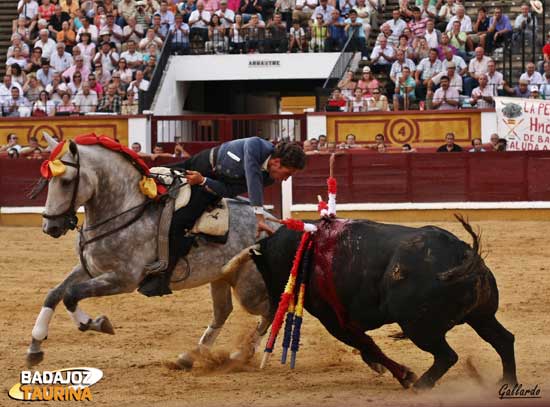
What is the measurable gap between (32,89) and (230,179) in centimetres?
1308

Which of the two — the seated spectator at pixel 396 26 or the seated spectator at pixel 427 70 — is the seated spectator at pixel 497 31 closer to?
the seated spectator at pixel 427 70

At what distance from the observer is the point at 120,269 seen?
678cm

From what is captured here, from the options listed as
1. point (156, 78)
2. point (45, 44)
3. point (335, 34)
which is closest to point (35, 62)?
point (45, 44)

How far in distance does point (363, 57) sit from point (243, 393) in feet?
46.1

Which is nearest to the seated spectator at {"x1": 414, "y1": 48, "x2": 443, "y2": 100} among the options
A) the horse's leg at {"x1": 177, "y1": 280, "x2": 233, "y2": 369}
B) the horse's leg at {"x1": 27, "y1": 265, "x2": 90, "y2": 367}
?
the horse's leg at {"x1": 177, "y1": 280, "x2": 233, "y2": 369}

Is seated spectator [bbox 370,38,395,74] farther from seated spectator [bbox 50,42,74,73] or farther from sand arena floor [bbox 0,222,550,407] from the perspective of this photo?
sand arena floor [bbox 0,222,550,407]

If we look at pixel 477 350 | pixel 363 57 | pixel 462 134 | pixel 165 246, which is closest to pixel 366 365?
pixel 477 350

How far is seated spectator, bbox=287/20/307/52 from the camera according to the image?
789 inches

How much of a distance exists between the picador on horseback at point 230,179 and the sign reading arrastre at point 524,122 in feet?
34.0

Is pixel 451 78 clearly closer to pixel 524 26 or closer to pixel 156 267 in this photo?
pixel 524 26

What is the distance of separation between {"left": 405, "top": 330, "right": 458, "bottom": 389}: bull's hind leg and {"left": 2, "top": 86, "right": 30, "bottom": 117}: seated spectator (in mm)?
14315

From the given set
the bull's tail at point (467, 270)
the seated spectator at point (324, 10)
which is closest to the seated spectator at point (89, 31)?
the seated spectator at point (324, 10)

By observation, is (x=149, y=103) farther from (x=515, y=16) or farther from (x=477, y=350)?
(x=477, y=350)

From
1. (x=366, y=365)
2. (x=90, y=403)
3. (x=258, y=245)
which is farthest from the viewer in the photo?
(x=366, y=365)
